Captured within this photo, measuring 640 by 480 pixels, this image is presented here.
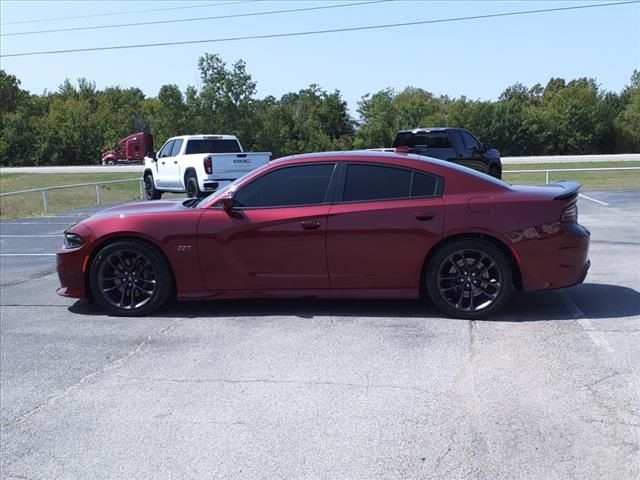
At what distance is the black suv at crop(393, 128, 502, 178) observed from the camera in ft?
50.1

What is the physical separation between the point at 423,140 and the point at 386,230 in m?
10.1

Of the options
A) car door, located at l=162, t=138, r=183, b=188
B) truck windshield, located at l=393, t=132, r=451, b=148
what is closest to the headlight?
truck windshield, located at l=393, t=132, r=451, b=148

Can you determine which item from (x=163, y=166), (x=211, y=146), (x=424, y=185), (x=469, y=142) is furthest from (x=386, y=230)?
(x=163, y=166)

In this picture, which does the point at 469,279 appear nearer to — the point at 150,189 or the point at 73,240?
the point at 73,240

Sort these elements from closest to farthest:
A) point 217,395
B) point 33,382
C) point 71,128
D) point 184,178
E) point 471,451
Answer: point 471,451
point 217,395
point 33,382
point 184,178
point 71,128

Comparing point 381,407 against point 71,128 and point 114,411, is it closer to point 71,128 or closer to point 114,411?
point 114,411

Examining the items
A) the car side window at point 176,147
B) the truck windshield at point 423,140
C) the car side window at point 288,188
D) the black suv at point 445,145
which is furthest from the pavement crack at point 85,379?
the car side window at point 176,147

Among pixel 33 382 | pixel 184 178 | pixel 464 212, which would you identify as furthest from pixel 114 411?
pixel 184 178

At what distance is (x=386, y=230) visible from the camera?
5816mm

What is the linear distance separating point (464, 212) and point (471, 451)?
2.71m

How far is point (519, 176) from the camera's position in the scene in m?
31.4

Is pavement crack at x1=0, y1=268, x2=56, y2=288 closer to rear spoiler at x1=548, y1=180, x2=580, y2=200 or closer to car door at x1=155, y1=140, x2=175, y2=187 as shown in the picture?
rear spoiler at x1=548, y1=180, x2=580, y2=200

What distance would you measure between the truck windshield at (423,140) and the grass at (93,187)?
717 centimetres

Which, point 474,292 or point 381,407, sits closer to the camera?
point 381,407
